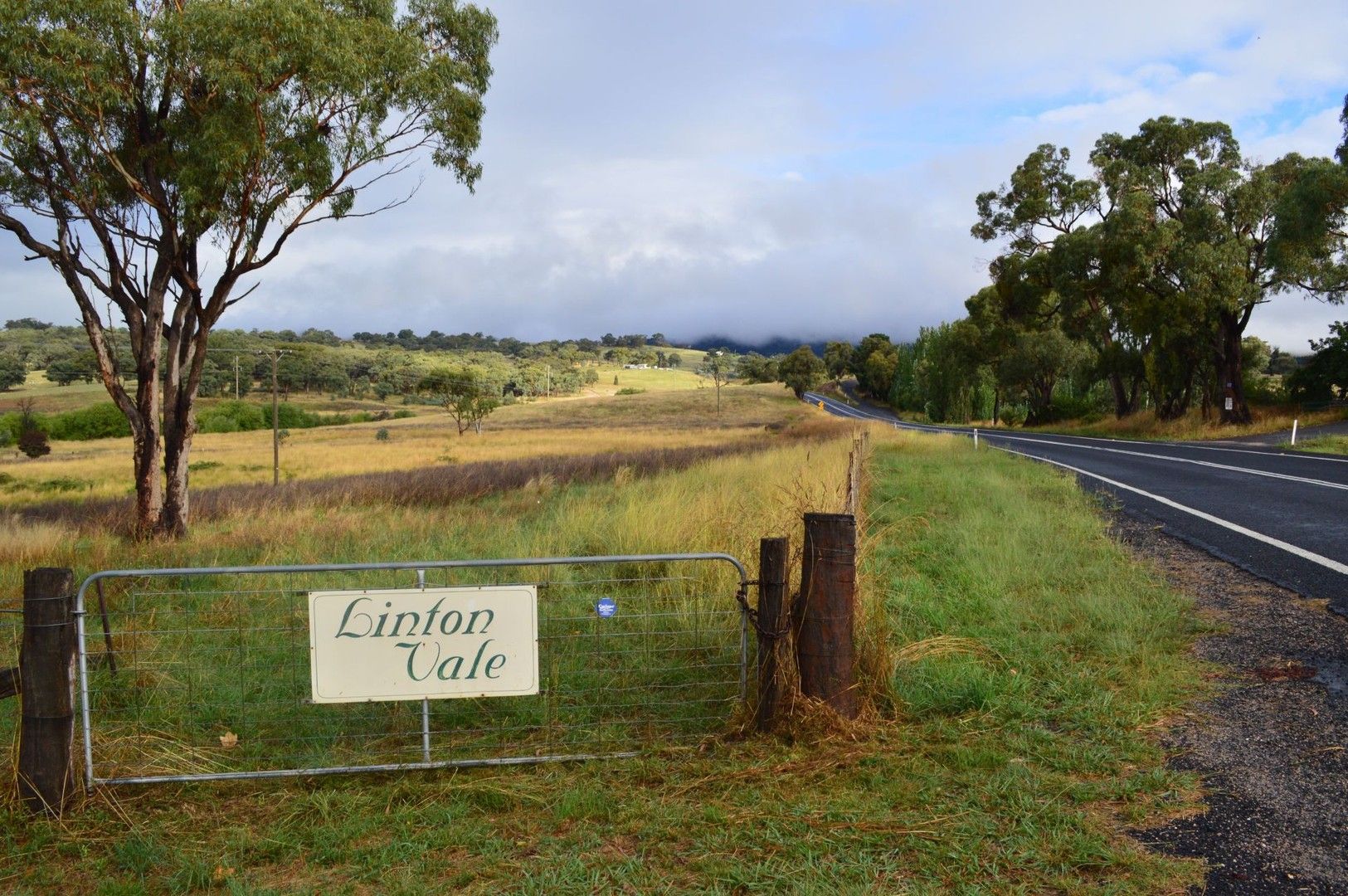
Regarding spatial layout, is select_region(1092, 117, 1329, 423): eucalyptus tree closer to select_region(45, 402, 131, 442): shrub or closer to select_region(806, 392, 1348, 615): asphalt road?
select_region(806, 392, 1348, 615): asphalt road

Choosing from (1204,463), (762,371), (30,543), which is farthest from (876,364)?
(30,543)

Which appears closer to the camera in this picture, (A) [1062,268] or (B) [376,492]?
(B) [376,492]

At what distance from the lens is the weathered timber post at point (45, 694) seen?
4.21 meters

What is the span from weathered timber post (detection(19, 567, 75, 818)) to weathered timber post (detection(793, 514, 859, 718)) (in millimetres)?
3604

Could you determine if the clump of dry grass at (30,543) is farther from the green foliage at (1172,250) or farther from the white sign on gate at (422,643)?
the green foliage at (1172,250)

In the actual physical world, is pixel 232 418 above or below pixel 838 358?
below

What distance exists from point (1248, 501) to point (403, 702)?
11.6 meters

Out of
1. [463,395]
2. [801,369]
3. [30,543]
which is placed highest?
[801,369]

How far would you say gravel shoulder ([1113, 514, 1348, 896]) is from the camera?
330cm

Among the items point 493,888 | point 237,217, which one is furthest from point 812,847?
point 237,217

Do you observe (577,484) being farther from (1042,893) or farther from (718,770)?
(1042,893)

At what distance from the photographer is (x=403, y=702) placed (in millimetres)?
5531

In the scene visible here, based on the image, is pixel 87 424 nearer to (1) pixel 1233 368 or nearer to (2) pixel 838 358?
(1) pixel 1233 368

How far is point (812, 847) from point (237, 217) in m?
13.1
